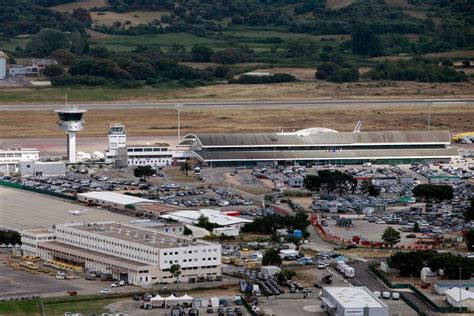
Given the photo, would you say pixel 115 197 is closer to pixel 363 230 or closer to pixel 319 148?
pixel 363 230

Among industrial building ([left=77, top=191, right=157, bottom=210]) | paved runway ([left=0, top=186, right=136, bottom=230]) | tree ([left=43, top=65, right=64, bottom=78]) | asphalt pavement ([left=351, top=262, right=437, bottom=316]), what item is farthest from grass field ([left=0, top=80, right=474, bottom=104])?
asphalt pavement ([left=351, top=262, right=437, bottom=316])

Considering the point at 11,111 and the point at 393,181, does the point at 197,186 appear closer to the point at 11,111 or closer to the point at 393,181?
the point at 393,181

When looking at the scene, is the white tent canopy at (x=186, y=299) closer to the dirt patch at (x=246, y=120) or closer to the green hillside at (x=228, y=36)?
the dirt patch at (x=246, y=120)

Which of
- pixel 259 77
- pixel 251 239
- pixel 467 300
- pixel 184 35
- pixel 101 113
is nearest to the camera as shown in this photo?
pixel 467 300

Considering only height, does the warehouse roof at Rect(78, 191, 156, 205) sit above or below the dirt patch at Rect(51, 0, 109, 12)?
below

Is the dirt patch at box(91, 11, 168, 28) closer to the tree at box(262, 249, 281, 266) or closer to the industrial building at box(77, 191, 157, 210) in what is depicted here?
the industrial building at box(77, 191, 157, 210)

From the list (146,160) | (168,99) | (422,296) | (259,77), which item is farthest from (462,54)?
(422,296)

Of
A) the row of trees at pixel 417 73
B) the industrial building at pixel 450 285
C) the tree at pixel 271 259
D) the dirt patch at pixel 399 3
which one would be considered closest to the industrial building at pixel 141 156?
the tree at pixel 271 259
